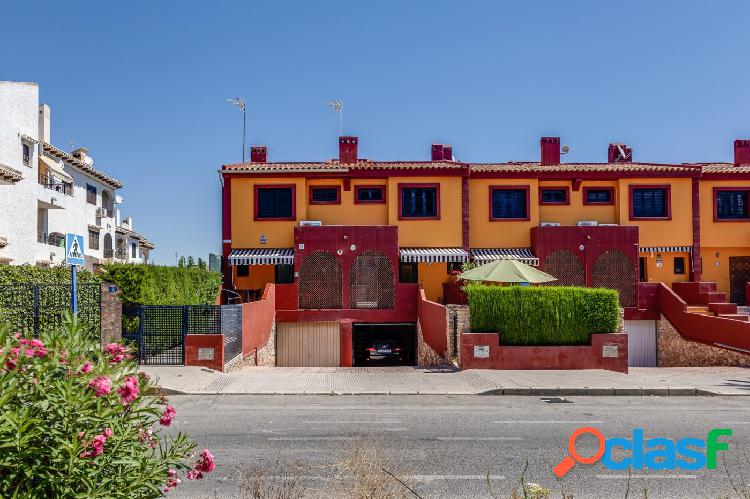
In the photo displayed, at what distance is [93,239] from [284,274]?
2493 centimetres

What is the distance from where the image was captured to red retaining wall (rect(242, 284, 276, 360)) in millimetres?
20734

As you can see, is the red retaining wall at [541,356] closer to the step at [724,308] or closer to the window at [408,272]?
the step at [724,308]

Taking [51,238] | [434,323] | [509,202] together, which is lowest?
[434,323]

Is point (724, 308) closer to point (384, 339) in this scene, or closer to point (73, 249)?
point (384, 339)

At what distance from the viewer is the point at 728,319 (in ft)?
72.7

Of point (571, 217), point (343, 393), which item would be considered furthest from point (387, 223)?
point (343, 393)

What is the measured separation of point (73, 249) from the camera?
13.1m

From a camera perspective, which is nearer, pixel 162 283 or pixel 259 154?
pixel 162 283

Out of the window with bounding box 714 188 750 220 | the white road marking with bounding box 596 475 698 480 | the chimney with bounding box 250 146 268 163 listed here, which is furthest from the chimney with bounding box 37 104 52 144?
the window with bounding box 714 188 750 220

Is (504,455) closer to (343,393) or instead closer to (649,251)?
(343,393)

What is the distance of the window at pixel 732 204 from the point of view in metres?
30.1

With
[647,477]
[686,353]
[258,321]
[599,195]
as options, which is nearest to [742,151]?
[599,195]

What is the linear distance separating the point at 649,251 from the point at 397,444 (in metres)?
24.3

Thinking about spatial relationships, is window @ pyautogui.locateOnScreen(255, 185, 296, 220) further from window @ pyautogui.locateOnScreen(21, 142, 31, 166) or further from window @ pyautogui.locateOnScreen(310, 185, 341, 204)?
window @ pyautogui.locateOnScreen(21, 142, 31, 166)
